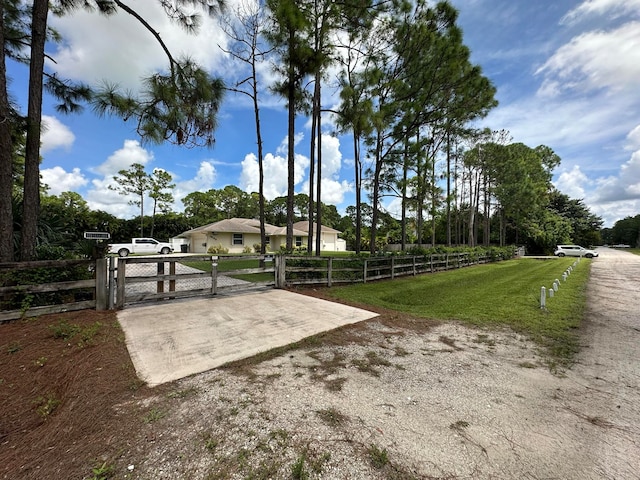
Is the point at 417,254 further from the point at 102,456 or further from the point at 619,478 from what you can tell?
the point at 102,456

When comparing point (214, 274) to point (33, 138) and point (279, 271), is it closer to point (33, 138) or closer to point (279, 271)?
point (279, 271)

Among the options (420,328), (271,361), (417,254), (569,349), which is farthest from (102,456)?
(417,254)

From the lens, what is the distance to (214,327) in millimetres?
4449

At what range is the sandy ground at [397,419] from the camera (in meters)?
1.77

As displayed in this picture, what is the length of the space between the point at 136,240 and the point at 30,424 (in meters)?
25.4

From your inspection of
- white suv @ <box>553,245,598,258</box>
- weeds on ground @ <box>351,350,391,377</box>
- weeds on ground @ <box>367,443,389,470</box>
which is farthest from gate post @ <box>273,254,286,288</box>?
white suv @ <box>553,245,598,258</box>

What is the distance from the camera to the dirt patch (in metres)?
1.77

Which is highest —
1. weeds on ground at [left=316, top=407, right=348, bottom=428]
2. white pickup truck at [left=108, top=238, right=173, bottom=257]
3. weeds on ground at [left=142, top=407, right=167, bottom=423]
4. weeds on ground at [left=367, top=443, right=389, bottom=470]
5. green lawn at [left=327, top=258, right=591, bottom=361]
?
white pickup truck at [left=108, top=238, right=173, bottom=257]

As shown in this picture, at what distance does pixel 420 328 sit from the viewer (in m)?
4.91

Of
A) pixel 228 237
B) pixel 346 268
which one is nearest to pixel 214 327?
pixel 346 268

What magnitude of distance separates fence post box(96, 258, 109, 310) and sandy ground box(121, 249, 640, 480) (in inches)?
133

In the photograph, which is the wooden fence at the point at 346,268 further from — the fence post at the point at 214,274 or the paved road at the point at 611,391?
the paved road at the point at 611,391

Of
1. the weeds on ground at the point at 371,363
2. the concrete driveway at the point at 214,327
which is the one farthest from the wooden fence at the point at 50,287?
the weeds on ground at the point at 371,363

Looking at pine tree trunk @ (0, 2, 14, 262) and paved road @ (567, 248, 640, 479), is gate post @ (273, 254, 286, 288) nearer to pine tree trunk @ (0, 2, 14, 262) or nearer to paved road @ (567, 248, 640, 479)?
pine tree trunk @ (0, 2, 14, 262)
